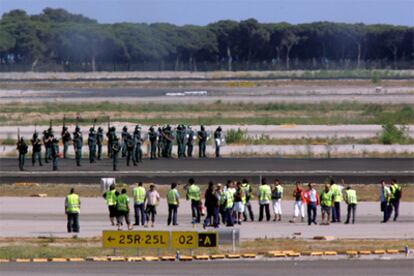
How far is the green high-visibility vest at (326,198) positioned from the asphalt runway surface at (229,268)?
24.4 feet

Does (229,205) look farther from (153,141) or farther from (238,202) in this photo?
(153,141)

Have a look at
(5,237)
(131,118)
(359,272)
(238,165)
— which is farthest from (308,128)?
(359,272)

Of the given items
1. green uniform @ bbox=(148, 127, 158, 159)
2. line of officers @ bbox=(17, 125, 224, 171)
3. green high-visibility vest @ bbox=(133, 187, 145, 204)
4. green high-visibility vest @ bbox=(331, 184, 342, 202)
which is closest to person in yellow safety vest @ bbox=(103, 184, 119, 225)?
green high-visibility vest @ bbox=(133, 187, 145, 204)

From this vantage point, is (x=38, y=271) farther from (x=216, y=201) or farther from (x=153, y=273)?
(x=216, y=201)

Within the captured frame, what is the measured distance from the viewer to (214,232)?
30797 millimetres

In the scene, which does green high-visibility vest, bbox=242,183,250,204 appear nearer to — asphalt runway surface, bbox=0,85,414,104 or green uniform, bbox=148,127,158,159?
green uniform, bbox=148,127,158,159

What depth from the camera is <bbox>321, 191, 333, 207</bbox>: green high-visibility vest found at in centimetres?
3709

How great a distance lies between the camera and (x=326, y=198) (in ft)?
122

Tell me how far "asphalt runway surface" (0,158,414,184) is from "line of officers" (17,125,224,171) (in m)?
0.59

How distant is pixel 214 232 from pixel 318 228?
6.88 m

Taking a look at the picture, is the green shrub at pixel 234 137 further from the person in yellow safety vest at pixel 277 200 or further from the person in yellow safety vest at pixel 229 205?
the person in yellow safety vest at pixel 229 205

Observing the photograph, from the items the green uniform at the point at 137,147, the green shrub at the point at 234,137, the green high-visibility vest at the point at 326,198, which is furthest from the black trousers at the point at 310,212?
the green shrub at the point at 234,137

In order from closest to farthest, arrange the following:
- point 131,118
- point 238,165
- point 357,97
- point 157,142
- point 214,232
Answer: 1. point 214,232
2. point 238,165
3. point 157,142
4. point 131,118
5. point 357,97

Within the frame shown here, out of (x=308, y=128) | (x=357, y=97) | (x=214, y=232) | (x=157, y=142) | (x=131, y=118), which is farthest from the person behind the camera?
(x=357, y=97)
